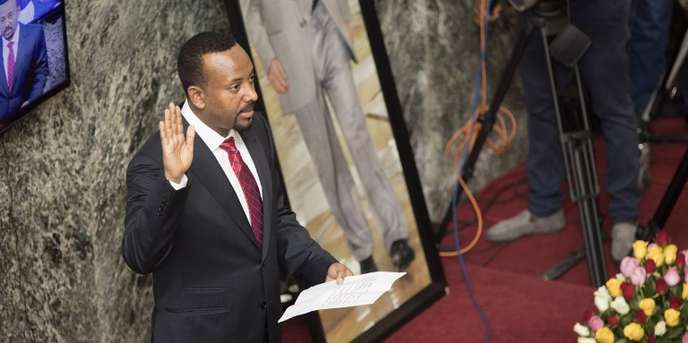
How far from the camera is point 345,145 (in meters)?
3.61

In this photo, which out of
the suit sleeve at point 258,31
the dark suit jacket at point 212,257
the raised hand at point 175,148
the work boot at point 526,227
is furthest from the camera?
the work boot at point 526,227

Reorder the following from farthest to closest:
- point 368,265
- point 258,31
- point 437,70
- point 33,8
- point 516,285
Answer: point 437,70
point 516,285
point 368,265
point 258,31
point 33,8

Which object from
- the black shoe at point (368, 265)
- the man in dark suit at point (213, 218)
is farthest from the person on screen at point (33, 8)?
the black shoe at point (368, 265)

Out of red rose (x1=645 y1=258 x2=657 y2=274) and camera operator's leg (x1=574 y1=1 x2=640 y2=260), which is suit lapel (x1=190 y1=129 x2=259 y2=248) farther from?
camera operator's leg (x1=574 y1=1 x2=640 y2=260)

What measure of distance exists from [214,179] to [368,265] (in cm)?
137

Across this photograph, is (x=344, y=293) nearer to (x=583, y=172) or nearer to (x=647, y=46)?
(x=583, y=172)

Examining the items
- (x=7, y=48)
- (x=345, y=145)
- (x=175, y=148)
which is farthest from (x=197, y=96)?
(x=345, y=145)

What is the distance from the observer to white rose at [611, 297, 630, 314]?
2.42 metres

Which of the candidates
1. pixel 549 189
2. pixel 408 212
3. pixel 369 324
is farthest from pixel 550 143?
pixel 369 324

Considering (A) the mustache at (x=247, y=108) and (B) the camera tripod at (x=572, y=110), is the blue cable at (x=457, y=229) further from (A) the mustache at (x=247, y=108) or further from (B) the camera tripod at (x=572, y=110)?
(A) the mustache at (x=247, y=108)

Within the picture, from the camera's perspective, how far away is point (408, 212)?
151 inches

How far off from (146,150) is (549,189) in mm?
2365

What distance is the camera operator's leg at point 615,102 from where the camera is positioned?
3.87 m

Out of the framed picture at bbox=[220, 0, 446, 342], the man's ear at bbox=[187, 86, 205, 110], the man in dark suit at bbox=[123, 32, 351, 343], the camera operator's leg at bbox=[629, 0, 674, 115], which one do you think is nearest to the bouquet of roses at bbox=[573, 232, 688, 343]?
the man in dark suit at bbox=[123, 32, 351, 343]
